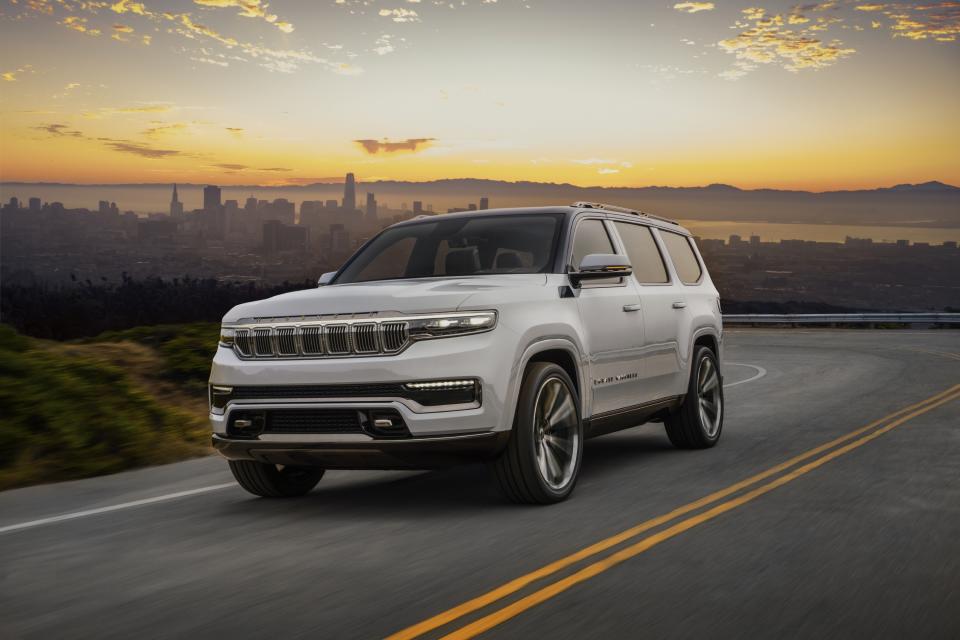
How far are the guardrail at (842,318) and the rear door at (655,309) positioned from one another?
→ 39.0 meters

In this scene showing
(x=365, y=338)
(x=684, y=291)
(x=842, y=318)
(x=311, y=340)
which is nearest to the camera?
(x=365, y=338)

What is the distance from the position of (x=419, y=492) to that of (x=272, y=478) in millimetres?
1065

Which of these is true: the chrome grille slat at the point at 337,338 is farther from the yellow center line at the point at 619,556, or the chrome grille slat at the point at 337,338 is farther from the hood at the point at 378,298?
the yellow center line at the point at 619,556

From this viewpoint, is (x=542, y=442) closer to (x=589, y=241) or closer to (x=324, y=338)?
(x=324, y=338)

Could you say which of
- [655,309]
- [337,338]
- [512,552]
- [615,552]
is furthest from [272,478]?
[655,309]

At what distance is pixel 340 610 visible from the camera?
5145 millimetres

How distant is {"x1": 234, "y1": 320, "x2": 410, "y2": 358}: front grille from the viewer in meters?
7.08

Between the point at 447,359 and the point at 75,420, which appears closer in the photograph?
the point at 447,359

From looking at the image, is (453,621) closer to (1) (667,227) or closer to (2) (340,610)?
(2) (340,610)

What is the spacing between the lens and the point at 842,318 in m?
48.4

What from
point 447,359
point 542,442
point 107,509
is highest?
point 447,359

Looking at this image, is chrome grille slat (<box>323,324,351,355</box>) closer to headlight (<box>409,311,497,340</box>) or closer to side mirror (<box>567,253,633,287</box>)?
headlight (<box>409,311,497,340</box>)

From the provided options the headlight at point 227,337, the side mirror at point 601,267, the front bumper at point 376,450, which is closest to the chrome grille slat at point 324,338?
the headlight at point 227,337

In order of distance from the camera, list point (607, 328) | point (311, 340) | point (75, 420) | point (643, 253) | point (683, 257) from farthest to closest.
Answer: point (683, 257), point (643, 253), point (75, 420), point (607, 328), point (311, 340)
